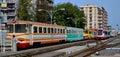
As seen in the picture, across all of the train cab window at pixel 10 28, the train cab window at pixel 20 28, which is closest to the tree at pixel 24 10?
the train cab window at pixel 10 28

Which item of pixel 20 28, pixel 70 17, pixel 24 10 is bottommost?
pixel 70 17

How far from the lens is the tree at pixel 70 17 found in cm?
12268

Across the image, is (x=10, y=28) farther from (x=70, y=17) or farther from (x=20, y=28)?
(x=70, y=17)

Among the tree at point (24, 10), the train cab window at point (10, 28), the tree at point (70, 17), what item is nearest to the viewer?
the train cab window at point (10, 28)

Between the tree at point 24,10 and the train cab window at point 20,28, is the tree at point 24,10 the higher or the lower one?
the higher one

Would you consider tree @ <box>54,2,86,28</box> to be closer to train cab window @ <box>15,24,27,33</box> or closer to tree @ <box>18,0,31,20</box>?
tree @ <box>18,0,31,20</box>

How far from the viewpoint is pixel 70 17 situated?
12781cm

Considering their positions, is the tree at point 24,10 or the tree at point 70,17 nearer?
the tree at point 24,10

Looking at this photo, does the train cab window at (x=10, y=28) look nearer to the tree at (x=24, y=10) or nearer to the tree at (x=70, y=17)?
the tree at (x=24, y=10)

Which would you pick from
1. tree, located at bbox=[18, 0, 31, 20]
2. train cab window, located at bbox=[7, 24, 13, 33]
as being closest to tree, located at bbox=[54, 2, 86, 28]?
tree, located at bbox=[18, 0, 31, 20]

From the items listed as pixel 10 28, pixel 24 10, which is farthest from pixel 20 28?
pixel 24 10

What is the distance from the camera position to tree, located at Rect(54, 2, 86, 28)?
4830 inches

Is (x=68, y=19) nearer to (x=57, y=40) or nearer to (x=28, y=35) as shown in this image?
(x=57, y=40)

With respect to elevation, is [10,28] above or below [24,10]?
below
